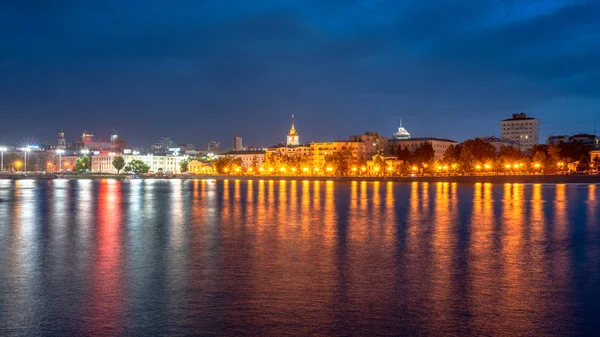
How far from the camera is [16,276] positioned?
38.7ft

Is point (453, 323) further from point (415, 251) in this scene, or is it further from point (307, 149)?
point (307, 149)

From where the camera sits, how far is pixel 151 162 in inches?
7702

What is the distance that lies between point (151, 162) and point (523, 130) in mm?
124871

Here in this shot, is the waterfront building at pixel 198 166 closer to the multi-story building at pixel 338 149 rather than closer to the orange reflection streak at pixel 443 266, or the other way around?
the multi-story building at pixel 338 149

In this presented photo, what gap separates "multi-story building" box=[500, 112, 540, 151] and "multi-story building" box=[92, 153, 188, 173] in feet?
361

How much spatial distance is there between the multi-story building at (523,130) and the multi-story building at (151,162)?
10993 centimetres

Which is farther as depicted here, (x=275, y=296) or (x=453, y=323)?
(x=275, y=296)

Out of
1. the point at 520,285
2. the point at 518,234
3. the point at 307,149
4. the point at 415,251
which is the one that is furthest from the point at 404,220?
the point at 307,149

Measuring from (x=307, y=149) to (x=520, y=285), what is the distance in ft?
484

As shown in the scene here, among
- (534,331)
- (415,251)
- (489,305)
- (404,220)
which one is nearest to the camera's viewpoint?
(534,331)

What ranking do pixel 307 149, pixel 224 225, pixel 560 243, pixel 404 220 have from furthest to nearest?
1. pixel 307 149
2. pixel 404 220
3. pixel 224 225
4. pixel 560 243

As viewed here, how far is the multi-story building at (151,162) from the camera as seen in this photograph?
190 meters

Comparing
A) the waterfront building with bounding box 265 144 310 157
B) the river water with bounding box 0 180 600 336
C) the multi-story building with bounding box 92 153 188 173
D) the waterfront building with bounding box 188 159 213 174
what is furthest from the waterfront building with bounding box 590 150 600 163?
the multi-story building with bounding box 92 153 188 173

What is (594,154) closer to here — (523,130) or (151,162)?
(523,130)
